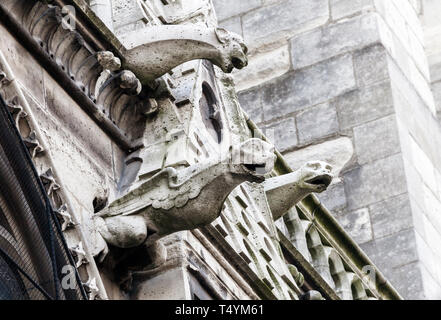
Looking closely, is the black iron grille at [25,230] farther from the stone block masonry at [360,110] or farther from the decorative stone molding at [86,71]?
the stone block masonry at [360,110]

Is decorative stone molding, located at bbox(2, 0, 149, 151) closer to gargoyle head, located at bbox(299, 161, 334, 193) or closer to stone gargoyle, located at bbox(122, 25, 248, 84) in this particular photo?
stone gargoyle, located at bbox(122, 25, 248, 84)

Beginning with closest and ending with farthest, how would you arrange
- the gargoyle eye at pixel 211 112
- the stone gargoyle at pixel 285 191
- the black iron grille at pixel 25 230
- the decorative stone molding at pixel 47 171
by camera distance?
the black iron grille at pixel 25 230 < the decorative stone molding at pixel 47 171 < the gargoyle eye at pixel 211 112 < the stone gargoyle at pixel 285 191

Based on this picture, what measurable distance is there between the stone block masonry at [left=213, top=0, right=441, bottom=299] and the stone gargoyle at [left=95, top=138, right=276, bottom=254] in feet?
16.3

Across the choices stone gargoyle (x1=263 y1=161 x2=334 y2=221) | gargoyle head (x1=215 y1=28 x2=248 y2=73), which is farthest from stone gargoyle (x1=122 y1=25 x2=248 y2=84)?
stone gargoyle (x1=263 y1=161 x2=334 y2=221)

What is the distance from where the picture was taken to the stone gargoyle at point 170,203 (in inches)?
327

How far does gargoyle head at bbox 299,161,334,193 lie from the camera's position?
945cm

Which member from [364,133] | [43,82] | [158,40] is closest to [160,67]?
[158,40]

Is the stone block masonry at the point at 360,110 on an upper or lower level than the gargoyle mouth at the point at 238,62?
upper

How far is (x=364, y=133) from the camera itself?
→ 14047mm

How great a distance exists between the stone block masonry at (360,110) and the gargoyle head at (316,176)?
3.49 m

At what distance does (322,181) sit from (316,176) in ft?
0.25

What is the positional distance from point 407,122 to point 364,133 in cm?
33

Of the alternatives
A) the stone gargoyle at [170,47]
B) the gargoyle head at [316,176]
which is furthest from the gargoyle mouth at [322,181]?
the stone gargoyle at [170,47]
